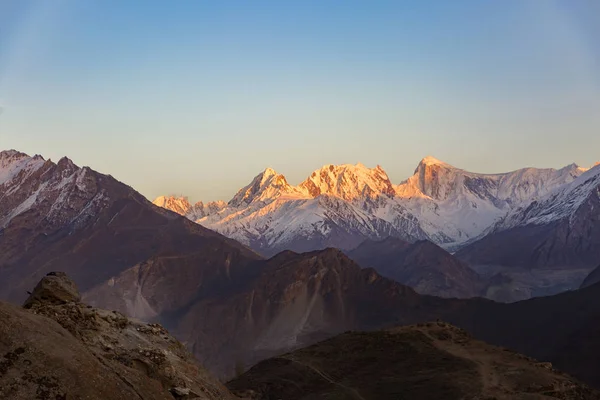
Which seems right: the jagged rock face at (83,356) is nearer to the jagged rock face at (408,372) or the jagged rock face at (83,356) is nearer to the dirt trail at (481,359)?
the jagged rock face at (408,372)

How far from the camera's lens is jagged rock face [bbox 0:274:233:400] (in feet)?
127

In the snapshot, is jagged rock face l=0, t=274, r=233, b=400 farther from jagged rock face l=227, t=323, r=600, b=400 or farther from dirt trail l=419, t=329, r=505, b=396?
dirt trail l=419, t=329, r=505, b=396

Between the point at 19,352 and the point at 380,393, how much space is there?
87.2 meters

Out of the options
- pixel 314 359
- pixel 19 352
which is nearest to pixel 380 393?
pixel 314 359

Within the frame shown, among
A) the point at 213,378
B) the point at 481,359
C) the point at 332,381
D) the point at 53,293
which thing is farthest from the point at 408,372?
the point at 53,293

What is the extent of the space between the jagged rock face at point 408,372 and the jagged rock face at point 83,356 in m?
41.8

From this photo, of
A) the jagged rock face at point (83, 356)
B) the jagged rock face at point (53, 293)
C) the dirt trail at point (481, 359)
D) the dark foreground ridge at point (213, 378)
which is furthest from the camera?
the dirt trail at point (481, 359)

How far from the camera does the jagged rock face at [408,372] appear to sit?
358 feet

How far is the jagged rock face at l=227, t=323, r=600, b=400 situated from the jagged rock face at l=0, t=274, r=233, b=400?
4176 cm

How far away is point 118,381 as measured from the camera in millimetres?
42688

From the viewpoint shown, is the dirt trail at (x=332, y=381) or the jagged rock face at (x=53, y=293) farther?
the dirt trail at (x=332, y=381)

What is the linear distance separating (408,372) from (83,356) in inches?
3774

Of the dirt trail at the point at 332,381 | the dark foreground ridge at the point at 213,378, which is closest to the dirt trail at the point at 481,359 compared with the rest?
the dark foreground ridge at the point at 213,378

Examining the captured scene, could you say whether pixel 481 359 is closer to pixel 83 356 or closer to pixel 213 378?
pixel 213 378
